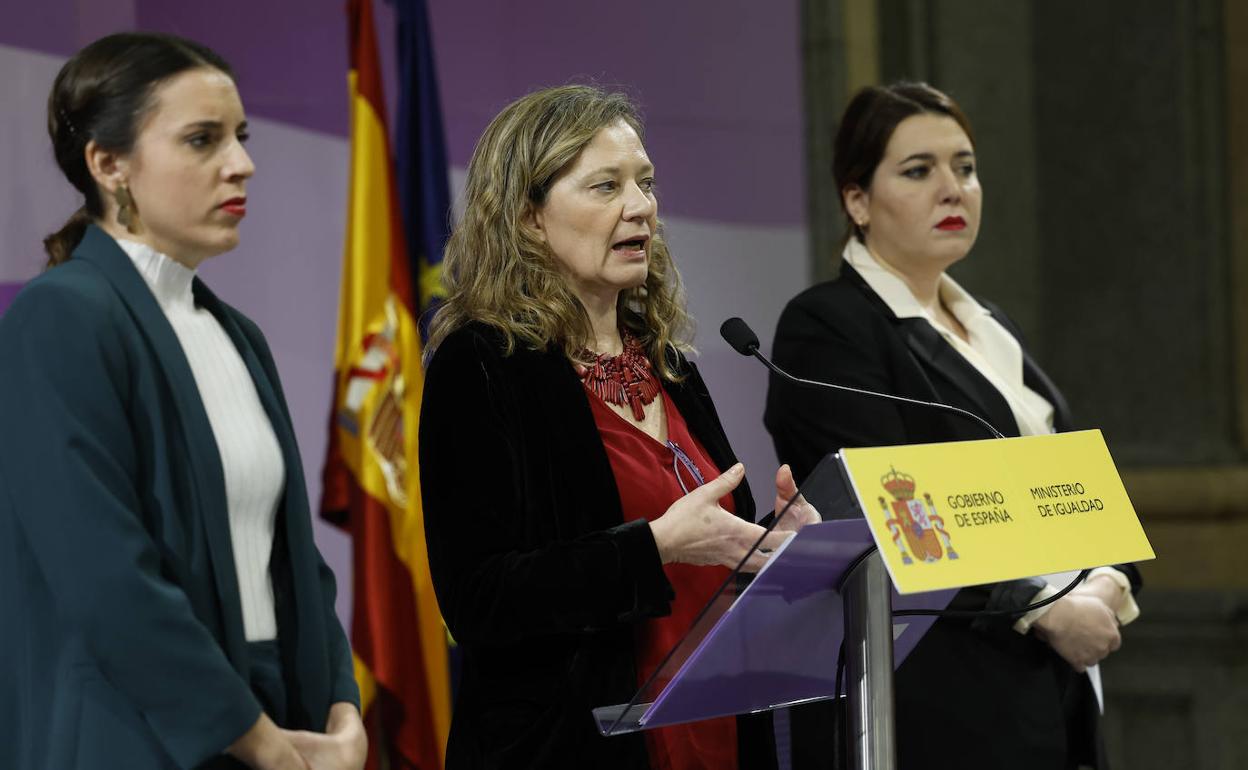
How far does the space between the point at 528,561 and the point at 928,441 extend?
98cm

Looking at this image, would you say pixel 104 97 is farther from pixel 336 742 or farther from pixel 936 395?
pixel 936 395

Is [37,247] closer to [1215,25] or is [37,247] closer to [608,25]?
[608,25]

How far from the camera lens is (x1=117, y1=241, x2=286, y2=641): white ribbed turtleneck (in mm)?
1747

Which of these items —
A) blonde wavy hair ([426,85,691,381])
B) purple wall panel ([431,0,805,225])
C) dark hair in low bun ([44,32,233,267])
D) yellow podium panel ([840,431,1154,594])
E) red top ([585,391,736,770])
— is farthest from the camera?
purple wall panel ([431,0,805,225])

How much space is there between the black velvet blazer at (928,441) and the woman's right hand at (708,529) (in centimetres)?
78

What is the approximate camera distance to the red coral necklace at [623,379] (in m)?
2.02

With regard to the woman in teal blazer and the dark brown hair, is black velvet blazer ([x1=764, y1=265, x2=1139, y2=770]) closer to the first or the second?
the dark brown hair

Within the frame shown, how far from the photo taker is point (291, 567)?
181 cm

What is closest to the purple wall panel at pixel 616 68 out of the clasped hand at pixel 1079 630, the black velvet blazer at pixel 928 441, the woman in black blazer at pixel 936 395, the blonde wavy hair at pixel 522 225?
the woman in black blazer at pixel 936 395

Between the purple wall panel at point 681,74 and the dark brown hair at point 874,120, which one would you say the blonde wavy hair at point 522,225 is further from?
the purple wall panel at point 681,74

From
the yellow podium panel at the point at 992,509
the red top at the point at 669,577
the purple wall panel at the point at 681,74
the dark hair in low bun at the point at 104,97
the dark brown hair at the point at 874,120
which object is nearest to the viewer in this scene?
the yellow podium panel at the point at 992,509

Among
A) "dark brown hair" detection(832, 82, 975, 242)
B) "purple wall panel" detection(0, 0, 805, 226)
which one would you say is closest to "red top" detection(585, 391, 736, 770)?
"dark brown hair" detection(832, 82, 975, 242)

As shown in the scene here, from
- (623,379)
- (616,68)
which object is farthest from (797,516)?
(616,68)

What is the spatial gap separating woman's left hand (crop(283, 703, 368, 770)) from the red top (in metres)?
0.35
